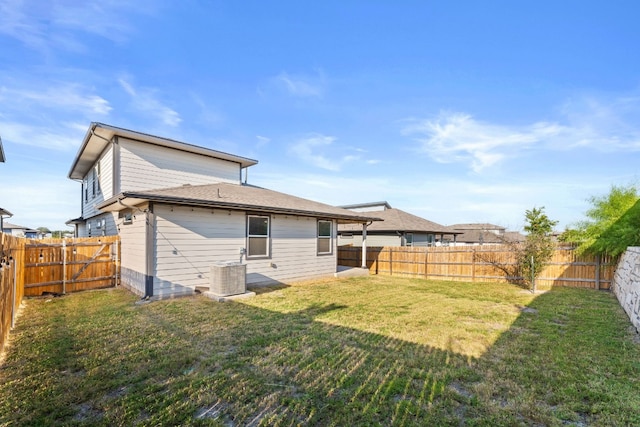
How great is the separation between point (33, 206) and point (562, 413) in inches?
1464

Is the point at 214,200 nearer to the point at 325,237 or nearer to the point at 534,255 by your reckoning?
the point at 325,237

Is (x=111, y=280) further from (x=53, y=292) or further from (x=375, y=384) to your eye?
(x=375, y=384)

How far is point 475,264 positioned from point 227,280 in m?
9.81

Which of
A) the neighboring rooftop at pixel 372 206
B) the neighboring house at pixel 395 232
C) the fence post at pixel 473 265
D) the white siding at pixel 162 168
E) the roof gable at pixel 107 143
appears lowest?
the fence post at pixel 473 265

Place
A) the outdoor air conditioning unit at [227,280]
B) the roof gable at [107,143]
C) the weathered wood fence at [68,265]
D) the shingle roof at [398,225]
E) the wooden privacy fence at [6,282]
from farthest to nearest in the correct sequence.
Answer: the shingle roof at [398,225] < the roof gable at [107,143] < the weathered wood fence at [68,265] < the outdoor air conditioning unit at [227,280] < the wooden privacy fence at [6,282]

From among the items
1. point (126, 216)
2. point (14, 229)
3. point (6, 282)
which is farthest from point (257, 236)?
point (14, 229)

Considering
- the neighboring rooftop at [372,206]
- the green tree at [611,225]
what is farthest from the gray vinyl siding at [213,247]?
the neighboring rooftop at [372,206]

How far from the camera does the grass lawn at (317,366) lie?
285 cm

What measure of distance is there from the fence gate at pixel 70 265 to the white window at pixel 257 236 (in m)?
4.40

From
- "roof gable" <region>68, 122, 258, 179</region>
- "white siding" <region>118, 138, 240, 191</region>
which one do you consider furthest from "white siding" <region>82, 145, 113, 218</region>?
"white siding" <region>118, 138, 240, 191</region>

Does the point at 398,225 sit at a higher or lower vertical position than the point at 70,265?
higher

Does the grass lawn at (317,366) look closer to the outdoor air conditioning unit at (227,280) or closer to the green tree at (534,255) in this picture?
the outdoor air conditioning unit at (227,280)

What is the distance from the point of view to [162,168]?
10977 millimetres

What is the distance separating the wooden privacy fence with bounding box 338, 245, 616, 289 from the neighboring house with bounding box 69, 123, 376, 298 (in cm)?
277
